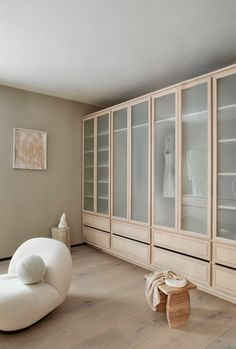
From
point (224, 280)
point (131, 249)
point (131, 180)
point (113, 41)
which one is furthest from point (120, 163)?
point (224, 280)

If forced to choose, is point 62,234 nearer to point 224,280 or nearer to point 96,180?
point 96,180

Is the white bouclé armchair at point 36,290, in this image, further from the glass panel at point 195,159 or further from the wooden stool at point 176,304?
the glass panel at point 195,159

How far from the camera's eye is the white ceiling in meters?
1.94

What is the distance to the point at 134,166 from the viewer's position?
360 cm

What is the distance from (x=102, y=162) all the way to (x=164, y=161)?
1.34 m

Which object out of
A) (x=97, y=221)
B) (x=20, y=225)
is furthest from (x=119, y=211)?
(x=20, y=225)

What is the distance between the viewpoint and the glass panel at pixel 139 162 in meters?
3.43

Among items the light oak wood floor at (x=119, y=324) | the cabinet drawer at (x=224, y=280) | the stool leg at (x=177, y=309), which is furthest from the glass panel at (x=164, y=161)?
the stool leg at (x=177, y=309)

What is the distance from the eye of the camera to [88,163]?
4539 mm

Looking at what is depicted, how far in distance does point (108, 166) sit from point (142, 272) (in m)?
1.67

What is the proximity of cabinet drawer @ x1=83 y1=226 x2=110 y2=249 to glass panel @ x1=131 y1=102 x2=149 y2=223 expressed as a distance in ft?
2.44

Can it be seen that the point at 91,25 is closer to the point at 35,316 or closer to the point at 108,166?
the point at 108,166

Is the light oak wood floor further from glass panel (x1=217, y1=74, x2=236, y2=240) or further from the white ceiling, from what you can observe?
the white ceiling

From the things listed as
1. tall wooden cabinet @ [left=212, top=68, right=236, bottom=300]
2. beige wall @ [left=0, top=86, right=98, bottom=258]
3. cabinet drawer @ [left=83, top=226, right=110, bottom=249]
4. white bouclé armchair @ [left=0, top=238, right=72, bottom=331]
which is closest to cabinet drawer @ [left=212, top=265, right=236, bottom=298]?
tall wooden cabinet @ [left=212, top=68, right=236, bottom=300]
